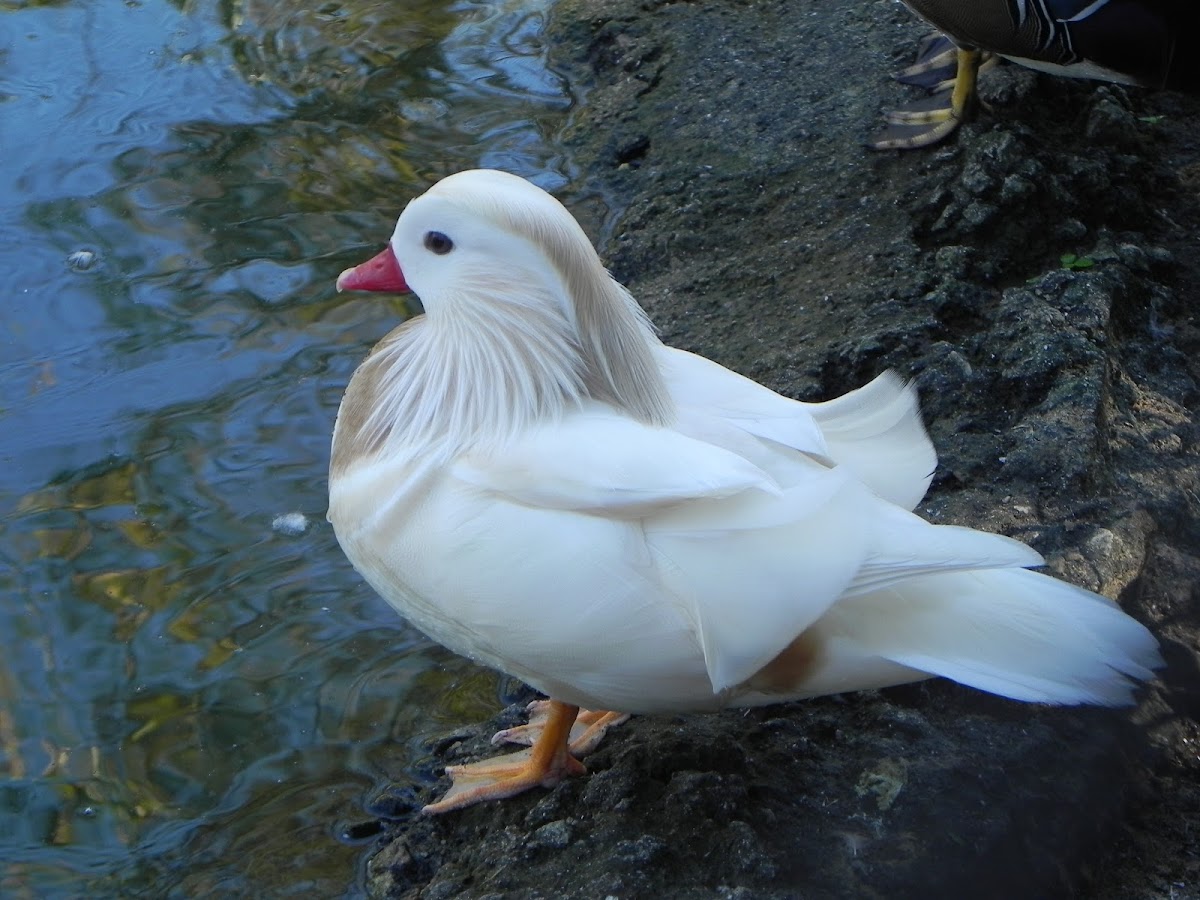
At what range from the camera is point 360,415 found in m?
2.87

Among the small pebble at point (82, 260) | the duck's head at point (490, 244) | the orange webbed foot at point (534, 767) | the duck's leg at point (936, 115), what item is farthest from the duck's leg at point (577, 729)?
the small pebble at point (82, 260)

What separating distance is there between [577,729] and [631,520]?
40.5 inches

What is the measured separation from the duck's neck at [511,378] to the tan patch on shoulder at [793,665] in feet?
1.78

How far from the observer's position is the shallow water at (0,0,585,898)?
324cm

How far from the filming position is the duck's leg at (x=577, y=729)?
309 centimetres

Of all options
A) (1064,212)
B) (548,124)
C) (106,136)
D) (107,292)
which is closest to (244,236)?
(107,292)

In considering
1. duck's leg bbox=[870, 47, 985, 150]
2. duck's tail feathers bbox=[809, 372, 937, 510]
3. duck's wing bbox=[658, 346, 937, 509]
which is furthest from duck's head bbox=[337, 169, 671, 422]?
duck's leg bbox=[870, 47, 985, 150]

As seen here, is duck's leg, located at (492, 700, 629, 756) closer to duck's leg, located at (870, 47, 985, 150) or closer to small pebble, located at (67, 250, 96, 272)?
duck's leg, located at (870, 47, 985, 150)

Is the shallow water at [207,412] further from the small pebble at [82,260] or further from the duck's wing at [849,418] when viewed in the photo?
the duck's wing at [849,418]

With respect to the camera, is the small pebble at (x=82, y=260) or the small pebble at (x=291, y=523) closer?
the small pebble at (x=291, y=523)

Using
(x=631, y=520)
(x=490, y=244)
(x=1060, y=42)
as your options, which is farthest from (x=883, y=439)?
(x=1060, y=42)

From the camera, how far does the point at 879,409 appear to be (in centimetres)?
283

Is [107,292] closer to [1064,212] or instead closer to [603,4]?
[603,4]

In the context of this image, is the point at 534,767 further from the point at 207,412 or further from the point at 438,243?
the point at 207,412
